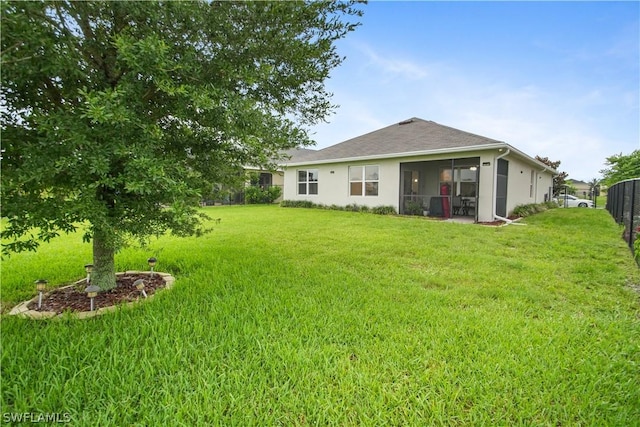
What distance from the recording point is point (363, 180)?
46.6 ft

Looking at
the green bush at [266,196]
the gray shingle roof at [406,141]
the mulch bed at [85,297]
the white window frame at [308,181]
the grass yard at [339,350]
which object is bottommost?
the grass yard at [339,350]

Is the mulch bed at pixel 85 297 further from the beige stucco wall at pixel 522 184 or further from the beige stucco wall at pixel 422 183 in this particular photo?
the beige stucco wall at pixel 522 184

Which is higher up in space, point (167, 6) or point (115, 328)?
point (167, 6)

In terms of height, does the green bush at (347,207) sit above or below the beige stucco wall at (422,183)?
below

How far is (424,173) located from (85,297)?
14.5m

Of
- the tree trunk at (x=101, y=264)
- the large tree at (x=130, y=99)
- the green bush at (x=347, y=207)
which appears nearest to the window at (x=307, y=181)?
the green bush at (x=347, y=207)

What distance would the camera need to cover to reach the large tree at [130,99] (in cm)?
204

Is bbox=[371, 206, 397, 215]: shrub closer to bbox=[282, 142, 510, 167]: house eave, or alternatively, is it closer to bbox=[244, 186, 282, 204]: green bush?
bbox=[282, 142, 510, 167]: house eave

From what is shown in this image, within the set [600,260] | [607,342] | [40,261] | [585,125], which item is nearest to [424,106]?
[585,125]

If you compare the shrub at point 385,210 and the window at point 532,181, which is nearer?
the shrub at point 385,210

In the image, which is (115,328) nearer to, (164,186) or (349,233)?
(164,186)

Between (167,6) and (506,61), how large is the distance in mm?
12873

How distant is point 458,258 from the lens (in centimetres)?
533

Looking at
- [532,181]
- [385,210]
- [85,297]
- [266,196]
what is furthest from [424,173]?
[85,297]
